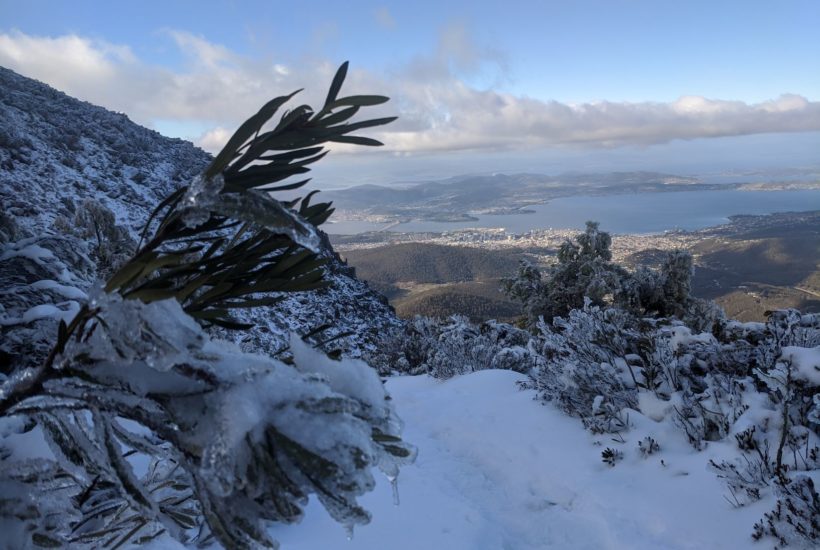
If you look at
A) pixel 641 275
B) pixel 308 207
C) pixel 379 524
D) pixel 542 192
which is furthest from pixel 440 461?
pixel 542 192

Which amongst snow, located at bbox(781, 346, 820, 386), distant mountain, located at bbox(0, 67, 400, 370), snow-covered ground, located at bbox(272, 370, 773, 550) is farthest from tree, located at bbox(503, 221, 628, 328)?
snow, located at bbox(781, 346, 820, 386)

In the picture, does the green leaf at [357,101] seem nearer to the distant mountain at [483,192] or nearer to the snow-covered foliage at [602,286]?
the snow-covered foliage at [602,286]

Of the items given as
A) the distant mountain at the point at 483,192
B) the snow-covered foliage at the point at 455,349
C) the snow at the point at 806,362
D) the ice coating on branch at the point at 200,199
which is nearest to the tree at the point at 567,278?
the snow-covered foliage at the point at 455,349

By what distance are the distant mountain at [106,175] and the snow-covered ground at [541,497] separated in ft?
23.8

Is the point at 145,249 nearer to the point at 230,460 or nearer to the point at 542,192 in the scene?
the point at 230,460

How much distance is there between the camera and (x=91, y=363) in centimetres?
62

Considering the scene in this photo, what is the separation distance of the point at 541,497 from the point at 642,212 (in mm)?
119688

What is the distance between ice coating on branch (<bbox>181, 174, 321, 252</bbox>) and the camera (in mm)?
637

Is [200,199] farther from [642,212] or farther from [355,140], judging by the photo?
[642,212]

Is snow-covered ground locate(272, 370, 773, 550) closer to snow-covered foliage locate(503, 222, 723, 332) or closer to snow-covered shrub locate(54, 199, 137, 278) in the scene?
snow-covered shrub locate(54, 199, 137, 278)

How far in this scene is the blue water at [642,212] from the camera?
95.5 metres

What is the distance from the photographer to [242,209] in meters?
0.64

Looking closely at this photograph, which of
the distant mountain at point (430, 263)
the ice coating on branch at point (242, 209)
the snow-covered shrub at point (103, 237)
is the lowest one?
the distant mountain at point (430, 263)

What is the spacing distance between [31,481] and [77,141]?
93.5 feet
